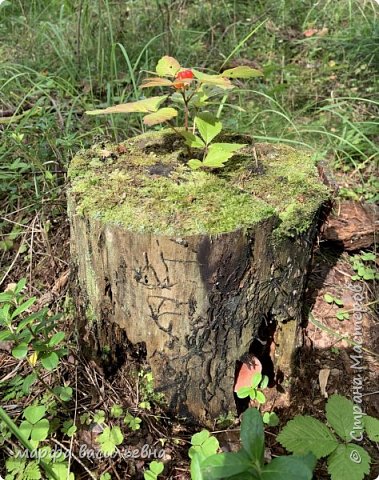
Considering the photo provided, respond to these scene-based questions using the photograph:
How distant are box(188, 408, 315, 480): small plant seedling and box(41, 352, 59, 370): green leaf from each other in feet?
1.65

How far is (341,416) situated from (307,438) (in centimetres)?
14

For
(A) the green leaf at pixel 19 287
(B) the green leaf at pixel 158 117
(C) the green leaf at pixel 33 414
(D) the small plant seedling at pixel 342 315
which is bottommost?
(D) the small plant seedling at pixel 342 315

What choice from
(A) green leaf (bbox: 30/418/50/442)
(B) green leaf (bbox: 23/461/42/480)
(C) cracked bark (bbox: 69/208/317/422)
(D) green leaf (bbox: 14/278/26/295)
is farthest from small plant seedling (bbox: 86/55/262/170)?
(B) green leaf (bbox: 23/461/42/480)

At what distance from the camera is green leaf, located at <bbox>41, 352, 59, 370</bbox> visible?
139 cm

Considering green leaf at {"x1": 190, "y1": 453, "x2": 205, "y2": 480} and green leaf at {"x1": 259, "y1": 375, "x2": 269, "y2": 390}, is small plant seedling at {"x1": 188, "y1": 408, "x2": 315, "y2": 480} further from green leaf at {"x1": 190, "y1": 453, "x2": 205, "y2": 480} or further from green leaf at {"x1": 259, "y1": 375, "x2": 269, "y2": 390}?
green leaf at {"x1": 259, "y1": 375, "x2": 269, "y2": 390}

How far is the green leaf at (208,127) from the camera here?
5.40 feet

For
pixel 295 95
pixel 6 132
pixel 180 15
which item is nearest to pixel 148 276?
pixel 6 132

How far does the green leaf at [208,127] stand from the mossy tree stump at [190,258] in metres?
0.13

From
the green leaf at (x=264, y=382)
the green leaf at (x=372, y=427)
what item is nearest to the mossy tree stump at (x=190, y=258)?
the green leaf at (x=264, y=382)

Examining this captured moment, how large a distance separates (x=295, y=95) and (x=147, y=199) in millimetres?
2374

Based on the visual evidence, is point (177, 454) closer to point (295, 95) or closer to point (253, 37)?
point (295, 95)

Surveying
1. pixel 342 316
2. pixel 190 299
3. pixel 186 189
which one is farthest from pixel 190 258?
pixel 342 316

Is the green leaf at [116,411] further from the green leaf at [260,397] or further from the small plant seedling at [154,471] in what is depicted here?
the green leaf at [260,397]

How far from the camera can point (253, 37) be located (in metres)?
4.21
